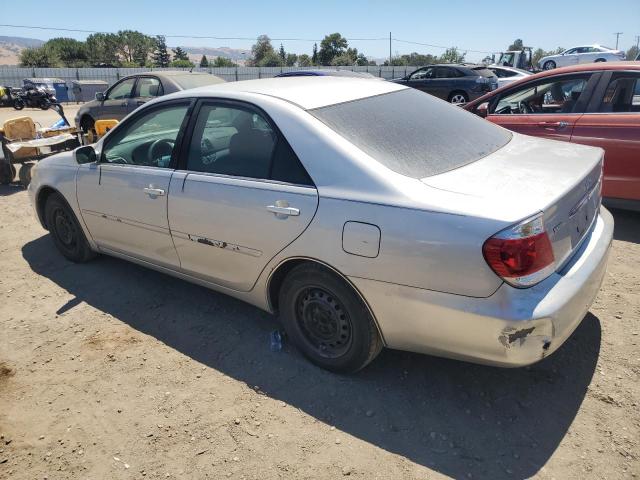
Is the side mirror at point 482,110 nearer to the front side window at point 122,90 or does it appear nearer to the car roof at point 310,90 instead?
the car roof at point 310,90

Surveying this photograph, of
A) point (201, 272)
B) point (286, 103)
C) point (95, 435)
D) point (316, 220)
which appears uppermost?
point (286, 103)

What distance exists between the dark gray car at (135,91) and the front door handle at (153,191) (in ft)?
18.2

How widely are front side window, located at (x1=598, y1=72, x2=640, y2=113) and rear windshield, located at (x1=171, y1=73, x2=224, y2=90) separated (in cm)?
618

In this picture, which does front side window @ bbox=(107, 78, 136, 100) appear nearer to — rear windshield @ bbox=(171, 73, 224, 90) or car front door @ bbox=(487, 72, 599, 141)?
rear windshield @ bbox=(171, 73, 224, 90)

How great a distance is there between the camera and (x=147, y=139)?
391 centimetres

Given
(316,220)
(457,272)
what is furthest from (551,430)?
(316,220)

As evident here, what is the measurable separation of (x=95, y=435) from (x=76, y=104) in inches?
1159

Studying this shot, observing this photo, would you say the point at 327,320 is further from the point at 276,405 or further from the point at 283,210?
the point at 283,210

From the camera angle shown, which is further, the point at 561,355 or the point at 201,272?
the point at 201,272

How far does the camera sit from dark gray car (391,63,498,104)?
48.1ft

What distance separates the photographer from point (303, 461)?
237 centimetres

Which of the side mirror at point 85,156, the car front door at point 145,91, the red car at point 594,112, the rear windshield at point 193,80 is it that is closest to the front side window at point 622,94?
the red car at point 594,112

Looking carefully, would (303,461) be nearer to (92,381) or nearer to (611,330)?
(92,381)

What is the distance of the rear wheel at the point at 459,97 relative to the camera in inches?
589
